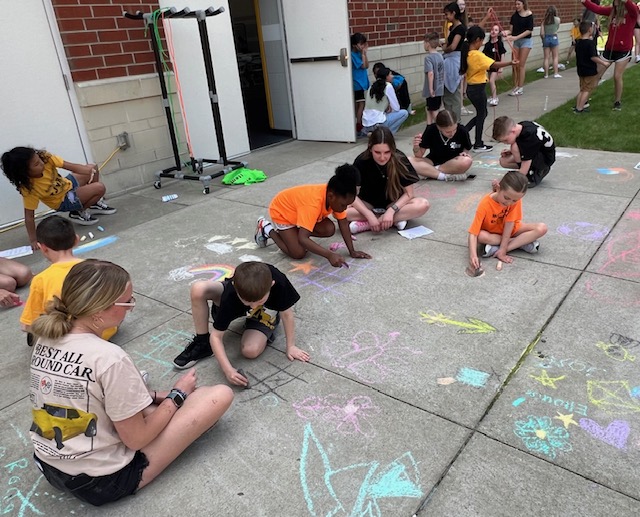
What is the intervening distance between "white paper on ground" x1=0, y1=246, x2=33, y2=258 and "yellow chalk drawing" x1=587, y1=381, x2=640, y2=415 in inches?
179

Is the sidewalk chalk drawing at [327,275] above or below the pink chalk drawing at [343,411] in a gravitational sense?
above

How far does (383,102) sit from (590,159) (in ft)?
9.59

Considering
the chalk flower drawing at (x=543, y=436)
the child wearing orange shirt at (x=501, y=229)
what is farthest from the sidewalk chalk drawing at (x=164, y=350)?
the child wearing orange shirt at (x=501, y=229)

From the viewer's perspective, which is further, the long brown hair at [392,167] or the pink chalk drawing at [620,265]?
the long brown hair at [392,167]

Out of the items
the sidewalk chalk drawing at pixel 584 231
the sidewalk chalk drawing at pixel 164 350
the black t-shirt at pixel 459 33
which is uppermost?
the black t-shirt at pixel 459 33

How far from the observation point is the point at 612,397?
2.34 meters

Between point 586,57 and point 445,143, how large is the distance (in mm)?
3905

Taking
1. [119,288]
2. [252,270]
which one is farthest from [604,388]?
[119,288]

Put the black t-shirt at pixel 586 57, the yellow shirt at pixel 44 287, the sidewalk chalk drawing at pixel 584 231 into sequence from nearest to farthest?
the yellow shirt at pixel 44 287 → the sidewalk chalk drawing at pixel 584 231 → the black t-shirt at pixel 586 57

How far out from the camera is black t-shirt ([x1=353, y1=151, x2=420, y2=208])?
447 centimetres

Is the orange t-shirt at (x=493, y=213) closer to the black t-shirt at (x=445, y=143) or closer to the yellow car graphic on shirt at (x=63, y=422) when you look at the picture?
the black t-shirt at (x=445, y=143)

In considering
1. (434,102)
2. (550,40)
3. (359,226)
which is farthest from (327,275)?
(550,40)

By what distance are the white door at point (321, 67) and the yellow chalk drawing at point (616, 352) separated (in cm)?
567

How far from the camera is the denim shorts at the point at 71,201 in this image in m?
4.95
